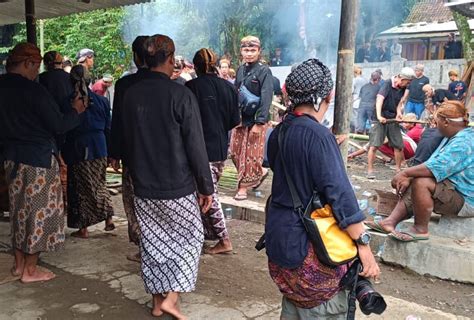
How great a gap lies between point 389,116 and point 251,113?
365cm

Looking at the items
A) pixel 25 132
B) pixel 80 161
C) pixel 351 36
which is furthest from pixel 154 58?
pixel 80 161

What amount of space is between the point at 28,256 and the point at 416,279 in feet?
10.9

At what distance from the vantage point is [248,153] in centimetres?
653

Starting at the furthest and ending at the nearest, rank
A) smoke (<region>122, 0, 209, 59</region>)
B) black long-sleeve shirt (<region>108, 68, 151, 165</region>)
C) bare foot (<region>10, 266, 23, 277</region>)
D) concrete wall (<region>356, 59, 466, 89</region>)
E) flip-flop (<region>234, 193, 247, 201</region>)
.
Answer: smoke (<region>122, 0, 209, 59</region>) < concrete wall (<region>356, 59, 466, 89</region>) < flip-flop (<region>234, 193, 247, 201</region>) < bare foot (<region>10, 266, 23, 277</region>) < black long-sleeve shirt (<region>108, 68, 151, 165</region>)

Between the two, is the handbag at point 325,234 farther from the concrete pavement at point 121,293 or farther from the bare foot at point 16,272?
the bare foot at point 16,272

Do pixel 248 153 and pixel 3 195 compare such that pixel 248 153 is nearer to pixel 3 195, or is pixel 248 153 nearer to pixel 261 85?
pixel 261 85

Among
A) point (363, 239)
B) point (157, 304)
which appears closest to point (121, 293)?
Result: point (157, 304)

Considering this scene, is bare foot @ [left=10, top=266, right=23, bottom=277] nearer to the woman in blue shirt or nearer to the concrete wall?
the woman in blue shirt

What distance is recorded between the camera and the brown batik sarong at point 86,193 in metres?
4.95

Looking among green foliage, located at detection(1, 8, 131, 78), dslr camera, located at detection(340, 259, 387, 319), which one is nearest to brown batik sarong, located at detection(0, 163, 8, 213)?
dslr camera, located at detection(340, 259, 387, 319)

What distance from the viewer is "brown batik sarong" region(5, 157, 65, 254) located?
12.4 feet

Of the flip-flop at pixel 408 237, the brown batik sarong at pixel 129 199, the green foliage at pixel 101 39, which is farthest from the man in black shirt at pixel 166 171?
the green foliage at pixel 101 39

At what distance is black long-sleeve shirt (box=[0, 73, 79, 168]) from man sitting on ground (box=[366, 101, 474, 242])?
3.07 metres

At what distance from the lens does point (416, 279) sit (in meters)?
4.52
